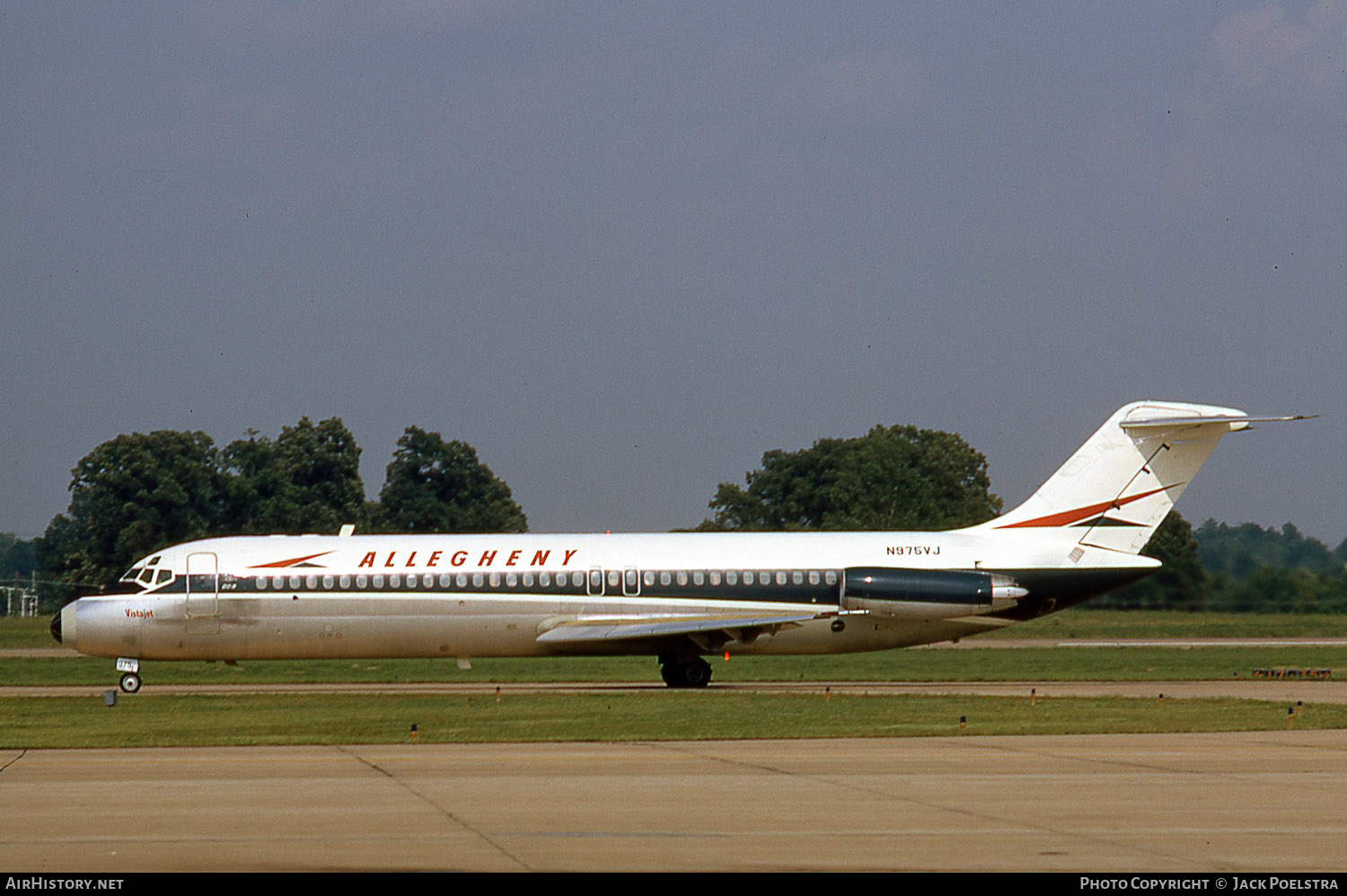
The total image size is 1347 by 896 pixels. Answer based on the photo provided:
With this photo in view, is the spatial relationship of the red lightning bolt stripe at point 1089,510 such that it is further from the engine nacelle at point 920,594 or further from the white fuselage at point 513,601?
the engine nacelle at point 920,594

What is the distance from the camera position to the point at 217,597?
34.2 m

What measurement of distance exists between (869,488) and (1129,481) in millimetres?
60891

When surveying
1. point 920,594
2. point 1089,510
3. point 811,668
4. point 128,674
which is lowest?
point 811,668

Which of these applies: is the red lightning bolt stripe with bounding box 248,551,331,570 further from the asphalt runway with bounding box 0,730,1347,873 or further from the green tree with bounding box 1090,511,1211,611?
the green tree with bounding box 1090,511,1211,611

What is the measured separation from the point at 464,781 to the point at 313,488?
8931cm

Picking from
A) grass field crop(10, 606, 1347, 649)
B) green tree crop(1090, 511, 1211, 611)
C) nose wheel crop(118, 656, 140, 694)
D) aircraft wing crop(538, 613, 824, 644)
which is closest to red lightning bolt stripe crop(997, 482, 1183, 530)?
aircraft wing crop(538, 613, 824, 644)

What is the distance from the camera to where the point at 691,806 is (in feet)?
50.8

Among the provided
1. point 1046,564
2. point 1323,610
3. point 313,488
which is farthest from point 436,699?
point 313,488

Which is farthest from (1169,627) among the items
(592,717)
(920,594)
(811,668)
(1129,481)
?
(592,717)

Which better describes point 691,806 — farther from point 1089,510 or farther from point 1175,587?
point 1175,587

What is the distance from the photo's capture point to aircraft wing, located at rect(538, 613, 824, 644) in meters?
33.3

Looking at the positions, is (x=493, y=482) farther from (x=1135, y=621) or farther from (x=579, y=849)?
(x=579, y=849)

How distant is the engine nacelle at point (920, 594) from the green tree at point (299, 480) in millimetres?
68291
